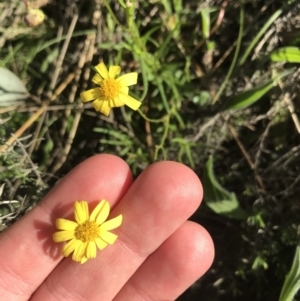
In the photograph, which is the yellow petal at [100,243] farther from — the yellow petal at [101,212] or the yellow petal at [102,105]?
the yellow petal at [102,105]

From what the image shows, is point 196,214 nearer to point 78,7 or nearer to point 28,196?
point 28,196

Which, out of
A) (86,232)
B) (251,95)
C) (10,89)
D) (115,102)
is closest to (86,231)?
(86,232)

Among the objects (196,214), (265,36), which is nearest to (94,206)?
(196,214)

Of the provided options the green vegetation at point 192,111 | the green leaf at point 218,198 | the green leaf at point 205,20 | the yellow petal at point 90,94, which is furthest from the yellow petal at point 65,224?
the green leaf at point 205,20

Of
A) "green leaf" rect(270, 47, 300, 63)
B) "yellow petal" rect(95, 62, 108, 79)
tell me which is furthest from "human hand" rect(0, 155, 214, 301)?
"green leaf" rect(270, 47, 300, 63)

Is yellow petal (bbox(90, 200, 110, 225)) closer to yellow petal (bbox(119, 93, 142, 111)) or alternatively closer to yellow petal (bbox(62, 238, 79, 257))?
yellow petal (bbox(62, 238, 79, 257))
